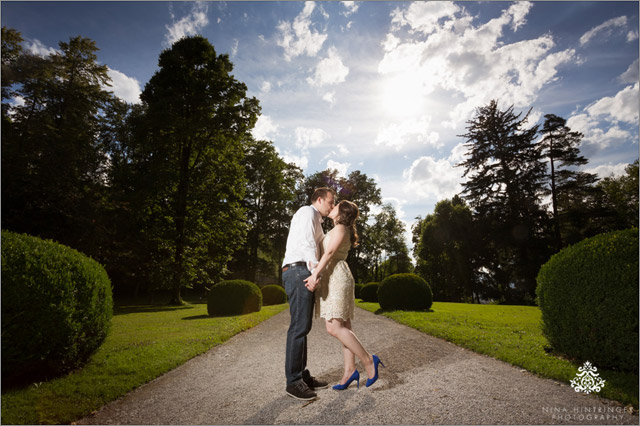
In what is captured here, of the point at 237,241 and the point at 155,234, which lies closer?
the point at 155,234

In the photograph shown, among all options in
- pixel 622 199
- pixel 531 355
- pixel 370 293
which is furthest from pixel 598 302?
pixel 622 199

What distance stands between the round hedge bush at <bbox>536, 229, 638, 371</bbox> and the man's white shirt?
14.0 feet

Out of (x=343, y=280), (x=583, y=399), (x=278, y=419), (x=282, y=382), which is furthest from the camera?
(x=282, y=382)

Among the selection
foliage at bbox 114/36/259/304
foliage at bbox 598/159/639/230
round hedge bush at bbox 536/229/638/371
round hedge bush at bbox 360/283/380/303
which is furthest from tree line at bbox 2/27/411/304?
foliage at bbox 598/159/639/230

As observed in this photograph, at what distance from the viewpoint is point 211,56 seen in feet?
65.1

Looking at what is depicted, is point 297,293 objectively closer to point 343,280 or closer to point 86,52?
point 343,280

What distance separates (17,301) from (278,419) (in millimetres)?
3579

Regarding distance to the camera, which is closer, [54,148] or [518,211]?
[54,148]

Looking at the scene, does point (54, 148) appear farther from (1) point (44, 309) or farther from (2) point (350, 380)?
(2) point (350, 380)

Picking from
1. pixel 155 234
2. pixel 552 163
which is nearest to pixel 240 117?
pixel 155 234

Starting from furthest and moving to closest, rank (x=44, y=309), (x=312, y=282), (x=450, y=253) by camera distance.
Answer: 1. (x=450, y=253)
2. (x=44, y=309)
3. (x=312, y=282)

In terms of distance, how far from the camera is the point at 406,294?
14086mm

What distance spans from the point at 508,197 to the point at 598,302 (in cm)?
2813

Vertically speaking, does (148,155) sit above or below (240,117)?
below
